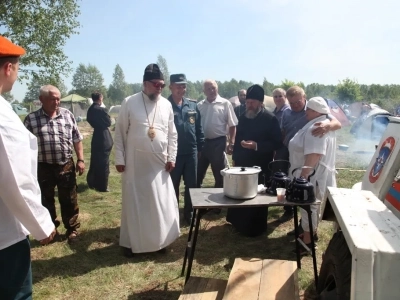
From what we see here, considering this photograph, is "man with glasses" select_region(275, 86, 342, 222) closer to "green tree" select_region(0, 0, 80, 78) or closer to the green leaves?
"green tree" select_region(0, 0, 80, 78)

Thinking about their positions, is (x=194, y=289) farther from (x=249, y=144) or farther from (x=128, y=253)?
(x=249, y=144)

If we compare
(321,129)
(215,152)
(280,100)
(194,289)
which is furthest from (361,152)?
(194,289)

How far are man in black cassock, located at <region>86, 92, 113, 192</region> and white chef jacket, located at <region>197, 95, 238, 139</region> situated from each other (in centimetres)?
220

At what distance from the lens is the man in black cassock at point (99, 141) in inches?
260

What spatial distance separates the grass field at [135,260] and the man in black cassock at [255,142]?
0.20 metres

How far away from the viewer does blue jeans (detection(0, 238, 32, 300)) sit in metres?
1.89

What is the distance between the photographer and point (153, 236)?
3867 mm

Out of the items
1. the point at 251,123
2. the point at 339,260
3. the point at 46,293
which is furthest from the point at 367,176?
the point at 46,293

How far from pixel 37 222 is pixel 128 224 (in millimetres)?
2055

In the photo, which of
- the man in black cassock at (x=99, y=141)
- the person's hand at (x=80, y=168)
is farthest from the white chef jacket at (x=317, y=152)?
the man in black cassock at (x=99, y=141)

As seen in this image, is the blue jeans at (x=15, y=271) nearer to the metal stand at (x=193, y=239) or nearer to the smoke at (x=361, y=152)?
the metal stand at (x=193, y=239)

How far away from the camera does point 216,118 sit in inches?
215

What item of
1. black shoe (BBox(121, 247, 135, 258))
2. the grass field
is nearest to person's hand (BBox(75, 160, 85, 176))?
the grass field

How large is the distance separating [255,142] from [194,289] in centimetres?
225
